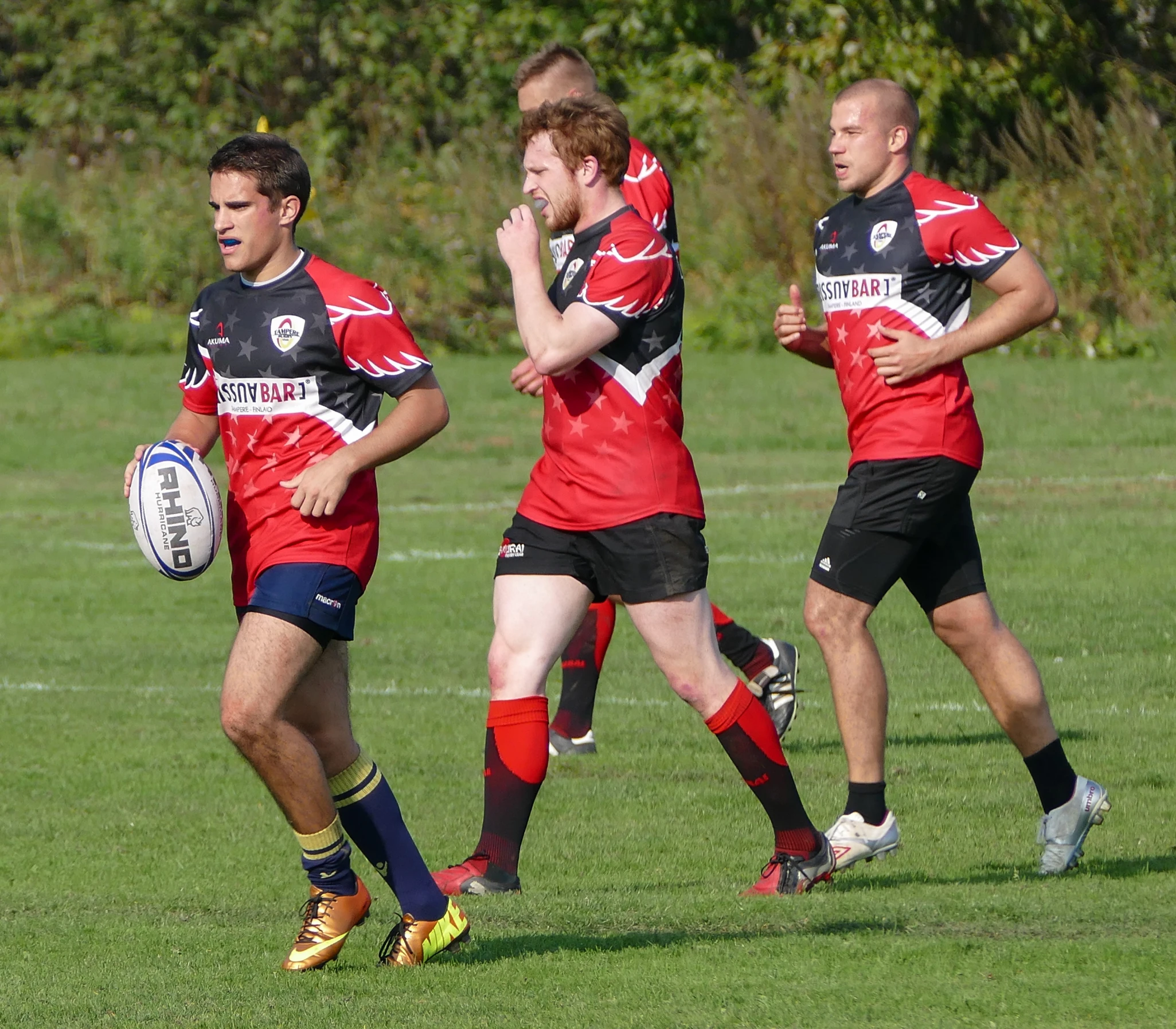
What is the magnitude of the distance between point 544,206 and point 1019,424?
45.8ft

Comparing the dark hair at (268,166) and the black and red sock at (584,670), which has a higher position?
the dark hair at (268,166)

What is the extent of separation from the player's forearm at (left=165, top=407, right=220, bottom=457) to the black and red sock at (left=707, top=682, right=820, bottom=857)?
1588mm

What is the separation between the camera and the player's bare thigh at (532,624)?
19.6 ft

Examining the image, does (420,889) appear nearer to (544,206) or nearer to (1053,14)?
(544,206)

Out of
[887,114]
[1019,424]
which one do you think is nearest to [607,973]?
[887,114]

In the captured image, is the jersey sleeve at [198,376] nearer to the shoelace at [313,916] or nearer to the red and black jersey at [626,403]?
the red and black jersey at [626,403]

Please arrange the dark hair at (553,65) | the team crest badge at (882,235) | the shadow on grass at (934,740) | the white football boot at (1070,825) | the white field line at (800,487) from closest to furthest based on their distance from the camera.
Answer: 1. the white football boot at (1070,825)
2. the team crest badge at (882,235)
3. the dark hair at (553,65)
4. the shadow on grass at (934,740)
5. the white field line at (800,487)

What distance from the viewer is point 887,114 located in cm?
650

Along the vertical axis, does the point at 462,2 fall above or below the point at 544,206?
below

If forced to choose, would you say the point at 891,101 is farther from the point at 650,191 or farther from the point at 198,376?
the point at 198,376

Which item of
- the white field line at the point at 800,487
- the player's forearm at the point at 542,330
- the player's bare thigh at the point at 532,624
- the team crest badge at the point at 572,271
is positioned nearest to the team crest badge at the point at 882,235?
the team crest badge at the point at 572,271

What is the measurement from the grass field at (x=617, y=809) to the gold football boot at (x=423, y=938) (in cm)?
A: 5

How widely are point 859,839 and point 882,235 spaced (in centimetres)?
184

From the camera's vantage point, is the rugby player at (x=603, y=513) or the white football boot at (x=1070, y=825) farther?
the white football boot at (x=1070, y=825)
